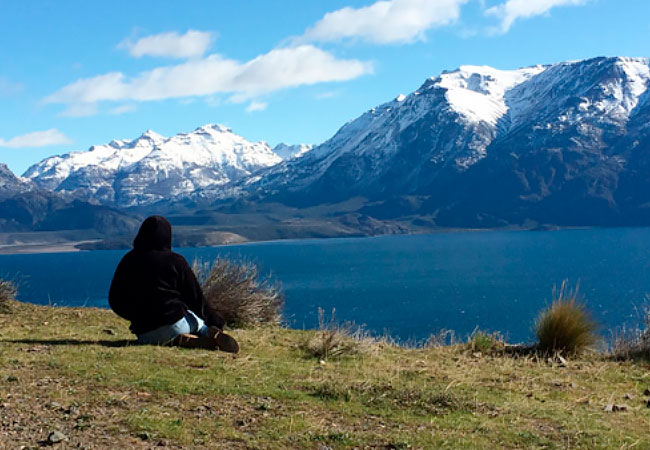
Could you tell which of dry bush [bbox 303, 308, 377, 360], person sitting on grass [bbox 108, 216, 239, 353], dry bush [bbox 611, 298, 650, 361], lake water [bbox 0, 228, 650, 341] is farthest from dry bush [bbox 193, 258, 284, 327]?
lake water [bbox 0, 228, 650, 341]

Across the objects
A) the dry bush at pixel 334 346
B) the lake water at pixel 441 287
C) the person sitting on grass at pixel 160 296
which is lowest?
the lake water at pixel 441 287

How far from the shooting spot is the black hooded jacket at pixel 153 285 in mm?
9461

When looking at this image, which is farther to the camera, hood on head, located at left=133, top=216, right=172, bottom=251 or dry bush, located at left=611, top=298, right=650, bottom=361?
dry bush, located at left=611, top=298, right=650, bottom=361

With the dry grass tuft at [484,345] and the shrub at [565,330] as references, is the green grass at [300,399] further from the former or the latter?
the dry grass tuft at [484,345]

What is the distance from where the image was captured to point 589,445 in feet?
19.4

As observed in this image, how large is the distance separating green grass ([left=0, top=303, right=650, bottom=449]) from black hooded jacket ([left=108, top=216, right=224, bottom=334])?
543mm

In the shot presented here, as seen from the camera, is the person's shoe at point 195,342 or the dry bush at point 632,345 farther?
the dry bush at point 632,345

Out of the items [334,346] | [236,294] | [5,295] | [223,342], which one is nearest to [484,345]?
[334,346]

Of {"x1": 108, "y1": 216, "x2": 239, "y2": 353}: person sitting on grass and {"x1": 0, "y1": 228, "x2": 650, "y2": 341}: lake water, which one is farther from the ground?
{"x1": 108, "y1": 216, "x2": 239, "y2": 353}: person sitting on grass

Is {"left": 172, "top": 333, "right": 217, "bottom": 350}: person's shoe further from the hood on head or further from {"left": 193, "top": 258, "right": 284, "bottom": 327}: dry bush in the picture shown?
{"left": 193, "top": 258, "right": 284, "bottom": 327}: dry bush

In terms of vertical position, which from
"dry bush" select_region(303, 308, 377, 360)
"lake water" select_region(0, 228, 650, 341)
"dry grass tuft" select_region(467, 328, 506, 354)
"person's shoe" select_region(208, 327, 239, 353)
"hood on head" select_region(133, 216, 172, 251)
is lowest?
"lake water" select_region(0, 228, 650, 341)

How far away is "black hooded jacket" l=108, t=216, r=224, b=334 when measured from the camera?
31.0 feet

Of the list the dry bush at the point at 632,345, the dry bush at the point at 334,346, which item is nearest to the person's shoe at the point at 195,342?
the dry bush at the point at 334,346

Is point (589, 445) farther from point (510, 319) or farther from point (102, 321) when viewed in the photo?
point (510, 319)
